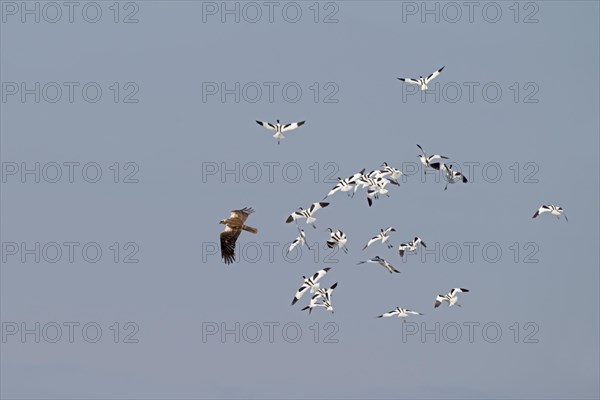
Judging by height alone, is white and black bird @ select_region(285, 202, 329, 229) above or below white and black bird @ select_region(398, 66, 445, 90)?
below

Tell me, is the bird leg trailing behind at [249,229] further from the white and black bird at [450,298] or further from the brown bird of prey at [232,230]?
the white and black bird at [450,298]

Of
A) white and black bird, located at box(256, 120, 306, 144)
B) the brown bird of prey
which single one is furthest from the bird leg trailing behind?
white and black bird, located at box(256, 120, 306, 144)

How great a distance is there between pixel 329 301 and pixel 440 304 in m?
8.34

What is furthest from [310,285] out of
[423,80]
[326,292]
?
[423,80]

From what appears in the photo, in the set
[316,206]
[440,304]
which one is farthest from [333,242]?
[440,304]

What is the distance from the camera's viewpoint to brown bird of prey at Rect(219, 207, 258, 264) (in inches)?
3866

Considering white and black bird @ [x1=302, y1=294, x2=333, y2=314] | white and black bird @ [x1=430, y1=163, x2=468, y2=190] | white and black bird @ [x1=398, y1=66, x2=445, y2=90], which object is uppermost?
white and black bird @ [x1=398, y1=66, x2=445, y2=90]

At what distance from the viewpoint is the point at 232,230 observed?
99.1 m

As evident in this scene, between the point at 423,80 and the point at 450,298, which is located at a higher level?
the point at 423,80

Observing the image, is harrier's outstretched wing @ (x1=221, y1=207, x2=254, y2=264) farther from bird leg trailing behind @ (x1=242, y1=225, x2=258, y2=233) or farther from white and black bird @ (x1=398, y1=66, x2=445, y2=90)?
white and black bird @ (x1=398, y1=66, x2=445, y2=90)

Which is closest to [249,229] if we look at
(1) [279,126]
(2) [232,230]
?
(2) [232,230]

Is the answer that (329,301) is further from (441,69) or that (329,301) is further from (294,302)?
(441,69)

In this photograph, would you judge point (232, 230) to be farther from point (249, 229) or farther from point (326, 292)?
point (326, 292)

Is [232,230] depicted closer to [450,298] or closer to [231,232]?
[231,232]
